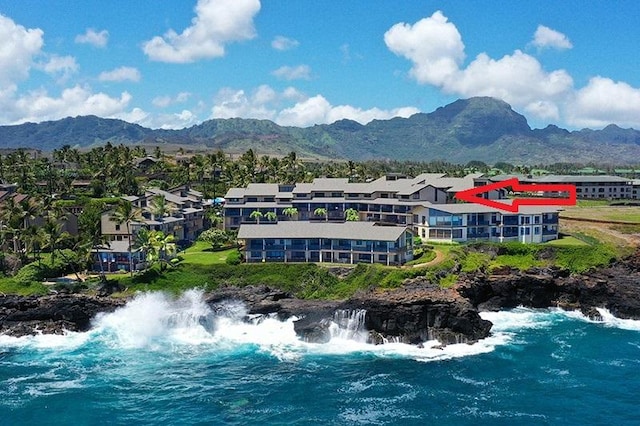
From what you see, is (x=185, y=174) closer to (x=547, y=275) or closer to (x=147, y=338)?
(x=147, y=338)

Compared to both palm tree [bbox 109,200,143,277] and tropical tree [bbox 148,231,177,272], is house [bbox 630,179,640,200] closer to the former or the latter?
tropical tree [bbox 148,231,177,272]

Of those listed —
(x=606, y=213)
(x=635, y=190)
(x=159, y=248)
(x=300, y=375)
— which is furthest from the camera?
(x=635, y=190)

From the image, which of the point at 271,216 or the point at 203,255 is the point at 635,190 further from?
the point at 203,255

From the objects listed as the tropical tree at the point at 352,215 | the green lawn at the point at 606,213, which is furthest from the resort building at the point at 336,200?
the green lawn at the point at 606,213

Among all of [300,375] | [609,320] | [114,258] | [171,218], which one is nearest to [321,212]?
[171,218]

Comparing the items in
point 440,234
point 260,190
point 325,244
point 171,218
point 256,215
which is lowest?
point 325,244

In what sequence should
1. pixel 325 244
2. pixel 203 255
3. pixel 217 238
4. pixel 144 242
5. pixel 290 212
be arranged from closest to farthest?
pixel 144 242 → pixel 325 244 → pixel 203 255 → pixel 217 238 → pixel 290 212

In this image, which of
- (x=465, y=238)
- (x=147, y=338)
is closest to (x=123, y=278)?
(x=147, y=338)
